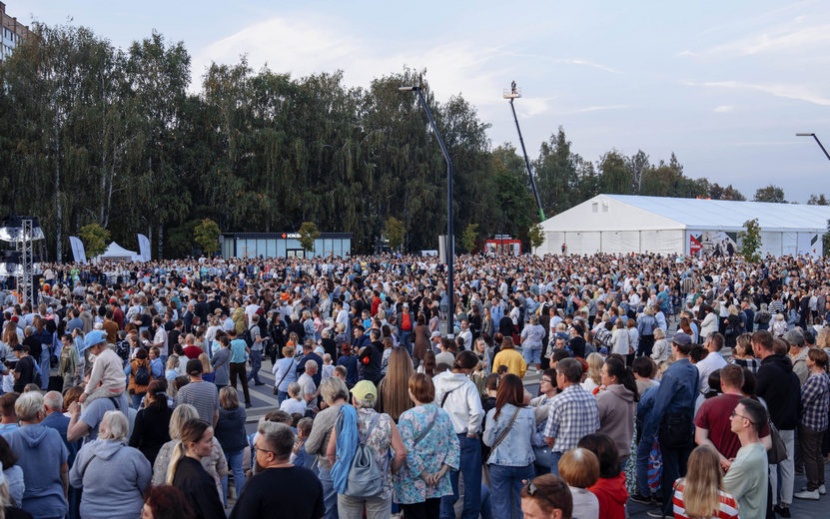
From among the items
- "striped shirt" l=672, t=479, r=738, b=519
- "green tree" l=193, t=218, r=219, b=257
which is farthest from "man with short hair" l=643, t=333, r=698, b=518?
"green tree" l=193, t=218, r=219, b=257

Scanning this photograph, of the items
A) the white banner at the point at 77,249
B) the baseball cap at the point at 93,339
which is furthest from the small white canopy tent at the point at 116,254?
the baseball cap at the point at 93,339

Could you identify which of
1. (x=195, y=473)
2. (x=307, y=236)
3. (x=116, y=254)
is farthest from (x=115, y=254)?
(x=195, y=473)

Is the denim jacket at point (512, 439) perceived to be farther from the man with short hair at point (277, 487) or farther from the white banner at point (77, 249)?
the white banner at point (77, 249)

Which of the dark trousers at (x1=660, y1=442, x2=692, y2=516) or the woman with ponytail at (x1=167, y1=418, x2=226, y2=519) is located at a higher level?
the woman with ponytail at (x1=167, y1=418, x2=226, y2=519)

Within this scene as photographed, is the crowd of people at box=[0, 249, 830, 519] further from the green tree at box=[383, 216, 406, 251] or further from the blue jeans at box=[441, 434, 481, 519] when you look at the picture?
the green tree at box=[383, 216, 406, 251]

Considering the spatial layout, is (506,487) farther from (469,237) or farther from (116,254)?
(469,237)

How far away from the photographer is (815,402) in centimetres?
743

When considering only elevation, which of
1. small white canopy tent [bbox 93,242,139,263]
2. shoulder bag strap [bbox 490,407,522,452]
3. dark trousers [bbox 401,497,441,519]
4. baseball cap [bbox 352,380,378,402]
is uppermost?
small white canopy tent [bbox 93,242,139,263]

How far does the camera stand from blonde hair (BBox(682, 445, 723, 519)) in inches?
151

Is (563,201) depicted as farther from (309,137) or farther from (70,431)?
(70,431)

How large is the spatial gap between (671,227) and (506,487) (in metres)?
46.2

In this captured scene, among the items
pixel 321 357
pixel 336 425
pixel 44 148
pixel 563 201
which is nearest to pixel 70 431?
pixel 336 425

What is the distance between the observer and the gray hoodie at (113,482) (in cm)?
477

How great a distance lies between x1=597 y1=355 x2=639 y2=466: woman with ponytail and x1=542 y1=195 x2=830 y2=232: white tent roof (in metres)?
44.8
